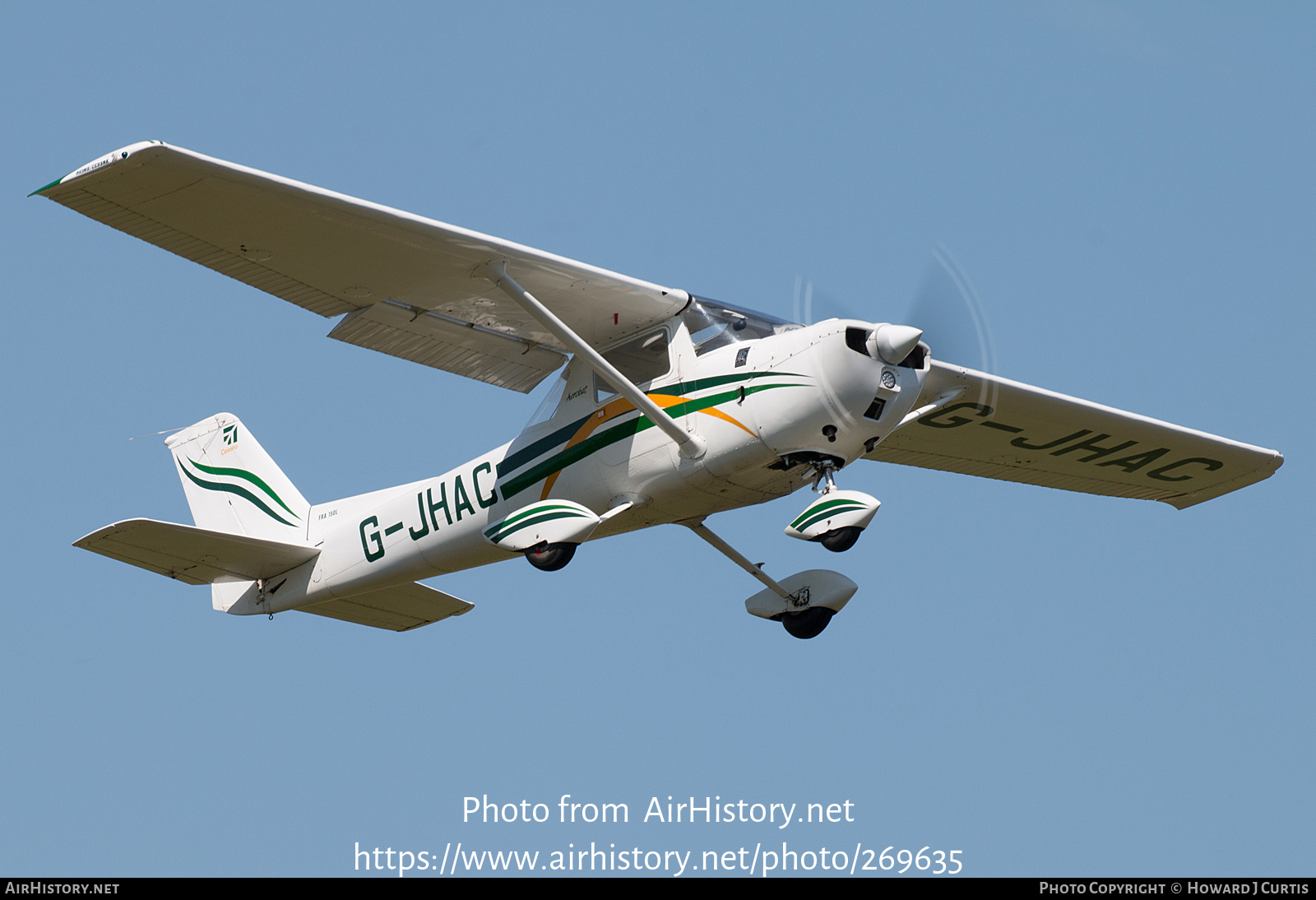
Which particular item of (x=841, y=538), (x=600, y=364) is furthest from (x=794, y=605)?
(x=600, y=364)

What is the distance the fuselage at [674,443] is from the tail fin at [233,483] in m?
1.96

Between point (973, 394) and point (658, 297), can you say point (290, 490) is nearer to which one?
point (658, 297)

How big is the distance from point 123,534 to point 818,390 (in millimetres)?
6393

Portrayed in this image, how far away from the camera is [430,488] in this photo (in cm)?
1470

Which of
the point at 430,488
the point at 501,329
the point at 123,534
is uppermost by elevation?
the point at 501,329

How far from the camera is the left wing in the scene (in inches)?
468

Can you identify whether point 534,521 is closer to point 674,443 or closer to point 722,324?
point 674,443

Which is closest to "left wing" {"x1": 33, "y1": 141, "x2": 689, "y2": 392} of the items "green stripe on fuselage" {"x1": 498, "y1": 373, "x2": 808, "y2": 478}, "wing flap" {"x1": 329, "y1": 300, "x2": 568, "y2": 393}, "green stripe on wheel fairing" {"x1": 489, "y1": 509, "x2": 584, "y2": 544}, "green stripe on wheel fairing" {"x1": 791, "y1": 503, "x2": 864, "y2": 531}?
"wing flap" {"x1": 329, "y1": 300, "x2": 568, "y2": 393}

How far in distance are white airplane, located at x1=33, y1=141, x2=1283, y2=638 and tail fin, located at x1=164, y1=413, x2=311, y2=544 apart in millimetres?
478

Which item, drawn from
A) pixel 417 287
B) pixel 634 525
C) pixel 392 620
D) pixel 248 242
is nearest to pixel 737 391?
pixel 634 525

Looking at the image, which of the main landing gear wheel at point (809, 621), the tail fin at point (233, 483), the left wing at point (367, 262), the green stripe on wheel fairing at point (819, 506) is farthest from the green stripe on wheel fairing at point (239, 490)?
the green stripe on wheel fairing at point (819, 506)

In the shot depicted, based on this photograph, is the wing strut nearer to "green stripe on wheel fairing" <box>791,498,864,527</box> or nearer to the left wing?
the left wing

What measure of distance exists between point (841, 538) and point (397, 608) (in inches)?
226

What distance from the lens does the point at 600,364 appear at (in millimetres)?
12625
